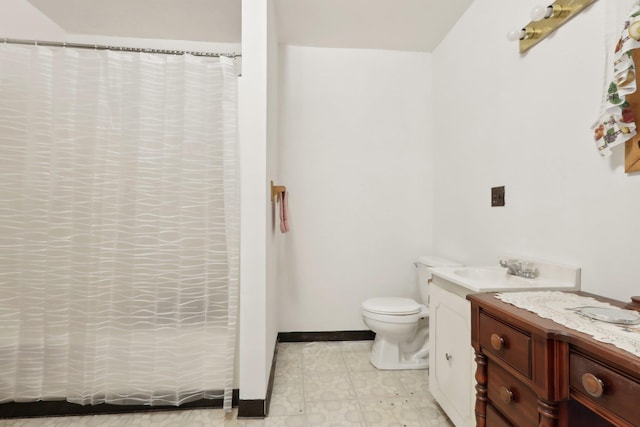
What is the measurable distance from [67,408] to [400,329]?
194cm

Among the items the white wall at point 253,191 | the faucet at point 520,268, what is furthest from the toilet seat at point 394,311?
the white wall at point 253,191

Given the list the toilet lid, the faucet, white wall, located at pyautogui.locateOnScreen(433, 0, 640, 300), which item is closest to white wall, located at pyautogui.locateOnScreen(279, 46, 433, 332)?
white wall, located at pyautogui.locateOnScreen(433, 0, 640, 300)

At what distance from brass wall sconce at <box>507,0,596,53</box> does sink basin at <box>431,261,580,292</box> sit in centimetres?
108

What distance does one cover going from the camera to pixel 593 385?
2.06 ft

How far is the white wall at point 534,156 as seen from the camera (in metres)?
1.06

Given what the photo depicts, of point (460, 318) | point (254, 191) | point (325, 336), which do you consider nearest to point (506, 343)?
point (460, 318)

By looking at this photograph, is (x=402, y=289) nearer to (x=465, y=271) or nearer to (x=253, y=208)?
(x=465, y=271)

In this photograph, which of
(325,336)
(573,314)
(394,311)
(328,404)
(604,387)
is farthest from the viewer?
(325,336)

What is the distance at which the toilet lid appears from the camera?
6.13 feet

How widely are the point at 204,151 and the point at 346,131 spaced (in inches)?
51.2

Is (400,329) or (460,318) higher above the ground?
(460,318)

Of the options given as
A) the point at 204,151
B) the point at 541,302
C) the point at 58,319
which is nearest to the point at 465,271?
the point at 541,302

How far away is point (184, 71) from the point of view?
1.51 metres

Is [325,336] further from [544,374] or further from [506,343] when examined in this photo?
[544,374]
